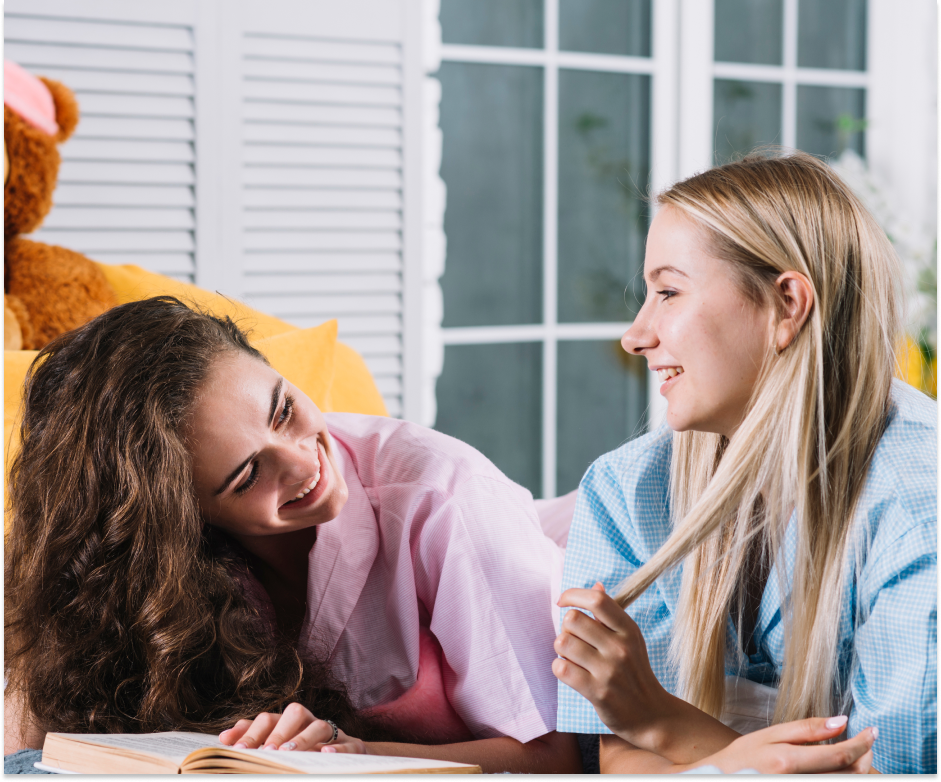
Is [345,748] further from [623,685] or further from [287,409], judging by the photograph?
[287,409]

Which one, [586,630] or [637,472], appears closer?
[586,630]

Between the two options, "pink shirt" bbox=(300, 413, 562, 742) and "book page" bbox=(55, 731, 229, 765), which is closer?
"book page" bbox=(55, 731, 229, 765)

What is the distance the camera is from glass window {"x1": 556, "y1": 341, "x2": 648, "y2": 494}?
2734 millimetres

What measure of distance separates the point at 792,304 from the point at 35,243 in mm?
1343

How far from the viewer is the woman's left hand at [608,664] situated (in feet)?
2.74

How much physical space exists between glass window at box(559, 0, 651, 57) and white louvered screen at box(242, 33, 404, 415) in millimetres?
700

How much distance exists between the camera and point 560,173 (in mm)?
2633

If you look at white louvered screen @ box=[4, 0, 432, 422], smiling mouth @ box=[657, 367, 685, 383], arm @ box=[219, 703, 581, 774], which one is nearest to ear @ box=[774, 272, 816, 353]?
smiling mouth @ box=[657, 367, 685, 383]


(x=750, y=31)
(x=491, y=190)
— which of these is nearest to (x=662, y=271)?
(x=491, y=190)

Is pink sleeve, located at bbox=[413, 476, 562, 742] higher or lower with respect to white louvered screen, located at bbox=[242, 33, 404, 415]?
lower

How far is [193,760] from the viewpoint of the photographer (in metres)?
0.69

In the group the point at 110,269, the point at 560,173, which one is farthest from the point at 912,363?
the point at 110,269

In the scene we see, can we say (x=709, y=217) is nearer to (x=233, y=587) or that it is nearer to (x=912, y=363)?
(x=233, y=587)

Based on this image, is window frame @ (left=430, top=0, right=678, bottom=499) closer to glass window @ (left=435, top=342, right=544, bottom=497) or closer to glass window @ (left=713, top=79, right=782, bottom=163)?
glass window @ (left=435, top=342, right=544, bottom=497)
